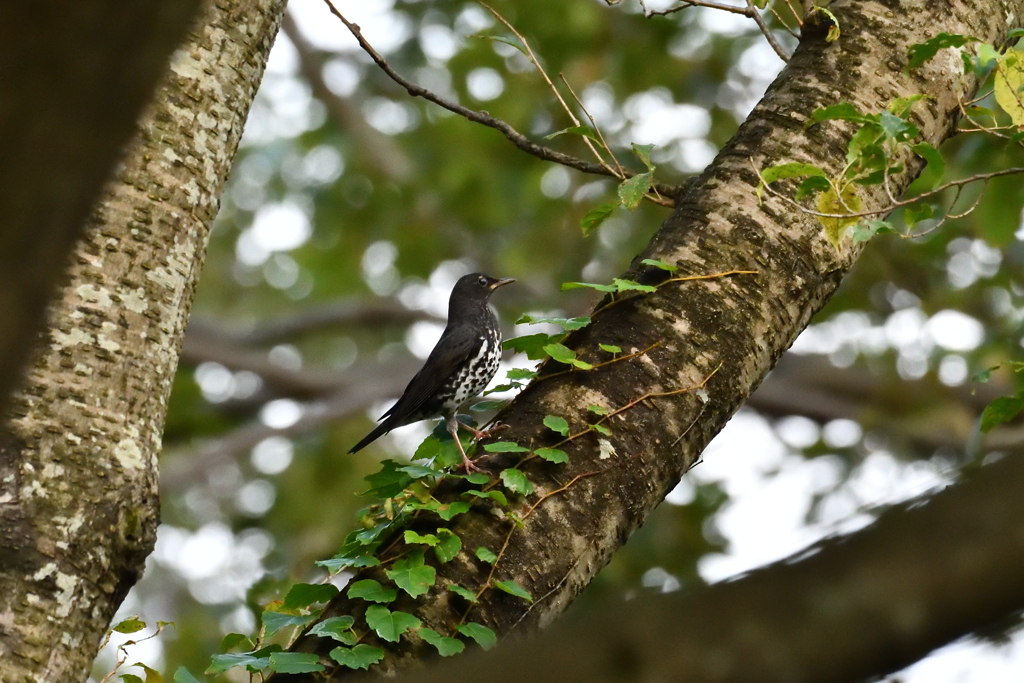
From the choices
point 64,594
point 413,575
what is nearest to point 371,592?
point 413,575

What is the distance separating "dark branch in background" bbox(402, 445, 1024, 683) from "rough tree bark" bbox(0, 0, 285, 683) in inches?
70.1

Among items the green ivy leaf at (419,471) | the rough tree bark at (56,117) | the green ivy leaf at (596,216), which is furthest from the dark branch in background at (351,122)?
the rough tree bark at (56,117)

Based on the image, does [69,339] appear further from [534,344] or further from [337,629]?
[534,344]

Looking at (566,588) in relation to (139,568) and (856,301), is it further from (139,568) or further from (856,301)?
(856,301)

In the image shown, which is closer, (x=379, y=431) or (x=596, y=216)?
(x=596, y=216)

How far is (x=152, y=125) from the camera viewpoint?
8.89ft

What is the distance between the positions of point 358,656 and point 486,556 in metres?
0.37

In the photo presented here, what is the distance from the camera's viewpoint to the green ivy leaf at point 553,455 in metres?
2.62

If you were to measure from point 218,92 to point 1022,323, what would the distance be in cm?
455

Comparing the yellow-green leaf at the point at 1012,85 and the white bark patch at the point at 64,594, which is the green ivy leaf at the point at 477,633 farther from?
the yellow-green leaf at the point at 1012,85

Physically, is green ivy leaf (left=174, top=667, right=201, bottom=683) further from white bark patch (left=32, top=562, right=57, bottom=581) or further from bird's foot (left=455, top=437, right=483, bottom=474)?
bird's foot (left=455, top=437, right=483, bottom=474)

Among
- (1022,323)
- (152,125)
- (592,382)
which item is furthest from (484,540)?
(1022,323)

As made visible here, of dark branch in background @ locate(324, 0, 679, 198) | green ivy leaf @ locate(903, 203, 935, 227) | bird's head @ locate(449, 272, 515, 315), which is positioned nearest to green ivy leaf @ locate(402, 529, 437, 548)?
dark branch in background @ locate(324, 0, 679, 198)

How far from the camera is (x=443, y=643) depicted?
91.8 inches
